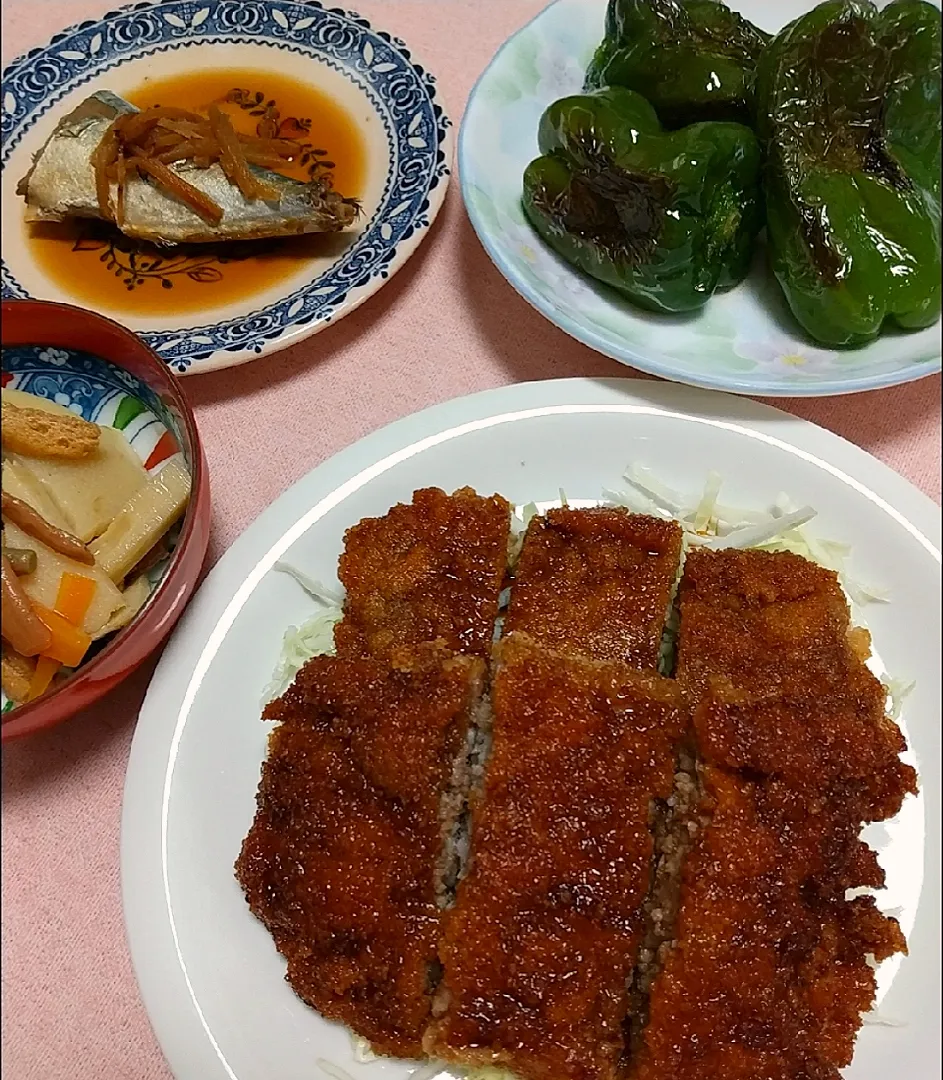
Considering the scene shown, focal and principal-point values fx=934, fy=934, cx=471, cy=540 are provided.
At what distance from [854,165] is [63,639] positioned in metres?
1.90

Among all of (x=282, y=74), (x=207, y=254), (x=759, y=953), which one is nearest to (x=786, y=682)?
(x=759, y=953)

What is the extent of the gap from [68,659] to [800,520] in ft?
4.78

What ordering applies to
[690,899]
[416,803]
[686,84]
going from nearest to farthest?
1. [690,899]
2. [416,803]
3. [686,84]

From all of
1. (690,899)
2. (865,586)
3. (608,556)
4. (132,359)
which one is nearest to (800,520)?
(865,586)

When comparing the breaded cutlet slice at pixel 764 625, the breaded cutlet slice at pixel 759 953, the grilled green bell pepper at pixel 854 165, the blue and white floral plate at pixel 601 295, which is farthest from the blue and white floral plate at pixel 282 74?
the breaded cutlet slice at pixel 759 953

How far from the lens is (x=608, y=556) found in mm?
1927

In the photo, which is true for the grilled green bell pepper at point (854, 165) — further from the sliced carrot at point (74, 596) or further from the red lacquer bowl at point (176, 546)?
the sliced carrot at point (74, 596)

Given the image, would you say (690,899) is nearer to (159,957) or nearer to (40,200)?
(159,957)

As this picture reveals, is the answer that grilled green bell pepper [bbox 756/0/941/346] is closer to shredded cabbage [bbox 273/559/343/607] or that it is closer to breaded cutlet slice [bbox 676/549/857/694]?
breaded cutlet slice [bbox 676/549/857/694]

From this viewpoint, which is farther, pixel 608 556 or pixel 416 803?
pixel 608 556

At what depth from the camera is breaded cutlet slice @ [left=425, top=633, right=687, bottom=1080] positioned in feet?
5.08

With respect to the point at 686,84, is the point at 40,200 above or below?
below

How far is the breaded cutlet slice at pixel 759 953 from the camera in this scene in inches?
58.8

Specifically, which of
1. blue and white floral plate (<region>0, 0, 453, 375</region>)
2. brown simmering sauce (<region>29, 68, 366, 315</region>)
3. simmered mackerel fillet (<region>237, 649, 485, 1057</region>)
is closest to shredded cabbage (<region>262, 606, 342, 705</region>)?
simmered mackerel fillet (<region>237, 649, 485, 1057</region>)
